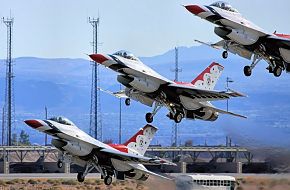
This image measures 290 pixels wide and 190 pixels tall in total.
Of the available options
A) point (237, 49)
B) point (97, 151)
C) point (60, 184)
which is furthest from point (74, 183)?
point (237, 49)

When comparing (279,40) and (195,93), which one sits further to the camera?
(195,93)

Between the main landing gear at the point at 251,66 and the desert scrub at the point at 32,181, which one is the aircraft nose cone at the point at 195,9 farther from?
the desert scrub at the point at 32,181

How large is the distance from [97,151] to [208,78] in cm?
976

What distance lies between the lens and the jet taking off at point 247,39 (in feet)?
227

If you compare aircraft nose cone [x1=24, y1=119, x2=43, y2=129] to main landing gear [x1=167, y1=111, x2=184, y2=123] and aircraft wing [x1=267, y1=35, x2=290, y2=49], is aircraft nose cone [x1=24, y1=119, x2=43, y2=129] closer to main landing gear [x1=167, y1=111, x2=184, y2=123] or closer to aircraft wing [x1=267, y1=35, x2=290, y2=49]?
main landing gear [x1=167, y1=111, x2=184, y2=123]

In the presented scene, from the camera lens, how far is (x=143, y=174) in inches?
3076

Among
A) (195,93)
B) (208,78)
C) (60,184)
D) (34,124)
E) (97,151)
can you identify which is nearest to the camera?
(34,124)

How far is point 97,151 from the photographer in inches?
3093

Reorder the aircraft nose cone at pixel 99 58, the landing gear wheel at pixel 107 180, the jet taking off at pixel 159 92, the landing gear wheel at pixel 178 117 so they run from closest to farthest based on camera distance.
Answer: the aircraft nose cone at pixel 99 58 < the jet taking off at pixel 159 92 < the landing gear wheel at pixel 178 117 < the landing gear wheel at pixel 107 180

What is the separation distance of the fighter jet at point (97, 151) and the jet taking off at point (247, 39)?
978cm

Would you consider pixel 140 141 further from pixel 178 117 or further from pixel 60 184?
pixel 60 184

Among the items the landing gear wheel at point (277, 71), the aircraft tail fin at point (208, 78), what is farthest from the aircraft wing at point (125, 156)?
the landing gear wheel at point (277, 71)

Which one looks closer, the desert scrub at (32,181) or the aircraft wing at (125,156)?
the aircraft wing at (125,156)

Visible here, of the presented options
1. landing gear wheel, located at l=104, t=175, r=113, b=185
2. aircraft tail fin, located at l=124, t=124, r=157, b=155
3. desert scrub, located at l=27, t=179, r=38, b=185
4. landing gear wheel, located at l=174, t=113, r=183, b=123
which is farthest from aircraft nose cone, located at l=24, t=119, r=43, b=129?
desert scrub, located at l=27, t=179, r=38, b=185
